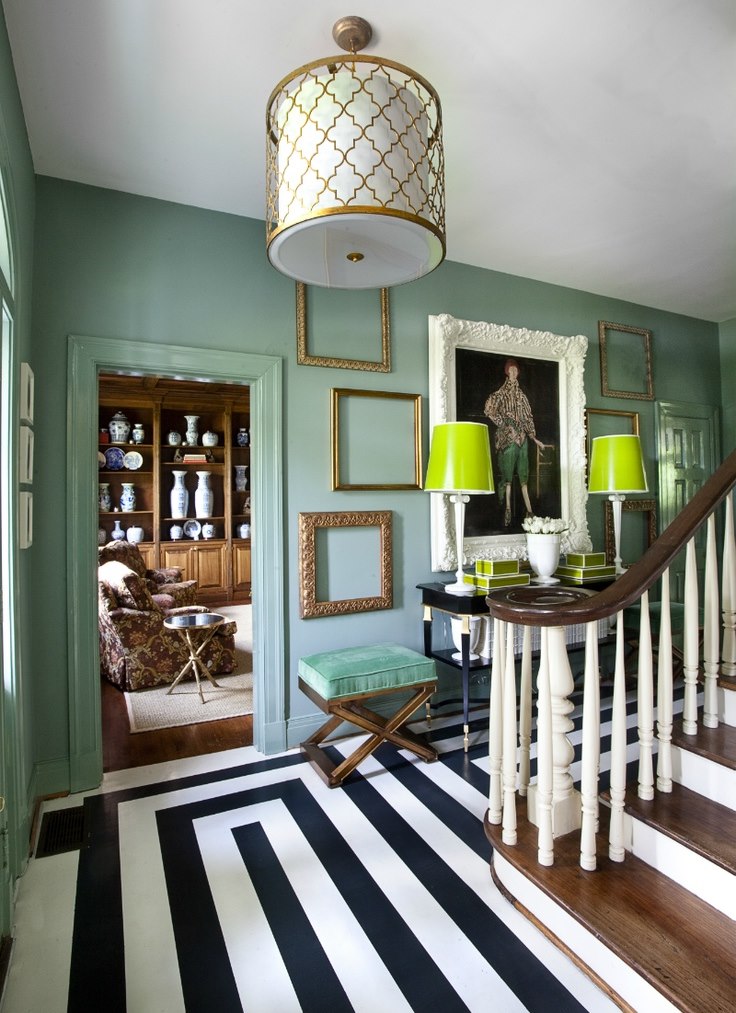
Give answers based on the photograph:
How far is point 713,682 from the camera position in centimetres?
198

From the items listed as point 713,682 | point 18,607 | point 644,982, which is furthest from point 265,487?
point 644,982

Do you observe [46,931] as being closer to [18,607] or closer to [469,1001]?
[18,607]

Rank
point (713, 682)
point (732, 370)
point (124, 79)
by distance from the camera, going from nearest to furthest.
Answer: point (713, 682) < point (124, 79) < point (732, 370)

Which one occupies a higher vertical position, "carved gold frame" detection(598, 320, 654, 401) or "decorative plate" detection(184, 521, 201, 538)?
"carved gold frame" detection(598, 320, 654, 401)

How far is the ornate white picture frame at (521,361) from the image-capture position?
3.58 m

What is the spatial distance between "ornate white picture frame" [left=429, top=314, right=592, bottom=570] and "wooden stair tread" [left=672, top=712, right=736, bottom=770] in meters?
1.81

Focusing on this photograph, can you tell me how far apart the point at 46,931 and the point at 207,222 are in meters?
3.14

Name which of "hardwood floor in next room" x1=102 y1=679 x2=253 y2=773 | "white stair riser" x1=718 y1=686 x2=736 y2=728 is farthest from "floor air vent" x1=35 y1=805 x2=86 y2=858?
"white stair riser" x1=718 y1=686 x2=736 y2=728

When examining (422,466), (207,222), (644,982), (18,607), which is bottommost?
(644,982)

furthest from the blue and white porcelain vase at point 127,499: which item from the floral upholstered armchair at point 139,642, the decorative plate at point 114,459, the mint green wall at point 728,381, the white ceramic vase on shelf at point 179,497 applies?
the mint green wall at point 728,381

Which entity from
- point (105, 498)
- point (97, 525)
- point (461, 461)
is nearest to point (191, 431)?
point (105, 498)

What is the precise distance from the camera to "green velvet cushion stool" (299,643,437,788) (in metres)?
2.71

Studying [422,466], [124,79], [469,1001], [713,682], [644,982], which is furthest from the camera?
[422,466]

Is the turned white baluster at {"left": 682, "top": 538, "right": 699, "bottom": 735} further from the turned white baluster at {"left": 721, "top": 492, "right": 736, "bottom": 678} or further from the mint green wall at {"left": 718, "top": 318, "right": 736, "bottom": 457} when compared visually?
the mint green wall at {"left": 718, "top": 318, "right": 736, "bottom": 457}
